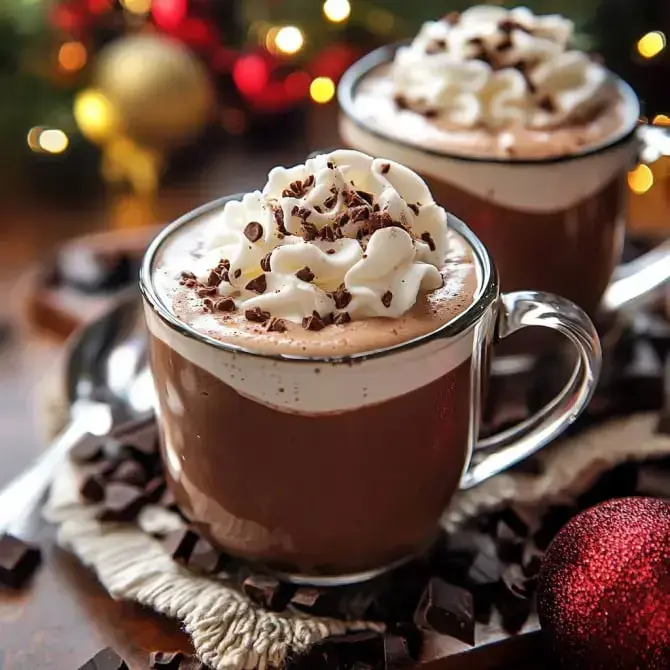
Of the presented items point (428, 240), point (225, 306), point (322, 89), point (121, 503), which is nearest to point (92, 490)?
point (121, 503)

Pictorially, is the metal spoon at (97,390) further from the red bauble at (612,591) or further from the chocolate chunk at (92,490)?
the red bauble at (612,591)

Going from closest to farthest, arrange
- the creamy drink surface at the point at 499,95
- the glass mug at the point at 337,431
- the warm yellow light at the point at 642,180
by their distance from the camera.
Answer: the glass mug at the point at 337,431 → the creamy drink surface at the point at 499,95 → the warm yellow light at the point at 642,180

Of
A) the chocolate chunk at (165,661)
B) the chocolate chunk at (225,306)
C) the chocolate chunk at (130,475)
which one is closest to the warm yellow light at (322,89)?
the chocolate chunk at (130,475)

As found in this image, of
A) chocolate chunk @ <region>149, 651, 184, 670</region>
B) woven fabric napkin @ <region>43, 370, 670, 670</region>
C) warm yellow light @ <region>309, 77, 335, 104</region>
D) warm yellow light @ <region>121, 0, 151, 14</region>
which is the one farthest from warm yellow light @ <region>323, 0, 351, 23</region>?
chocolate chunk @ <region>149, 651, 184, 670</region>

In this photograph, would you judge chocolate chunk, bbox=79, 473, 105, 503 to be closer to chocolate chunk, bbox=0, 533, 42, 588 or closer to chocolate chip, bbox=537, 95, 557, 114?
chocolate chunk, bbox=0, 533, 42, 588

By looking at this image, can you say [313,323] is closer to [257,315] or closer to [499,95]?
[257,315]

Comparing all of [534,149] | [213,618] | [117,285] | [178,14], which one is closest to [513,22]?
[534,149]
